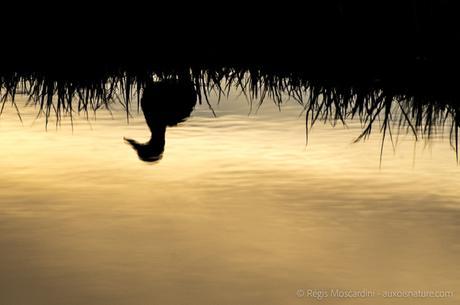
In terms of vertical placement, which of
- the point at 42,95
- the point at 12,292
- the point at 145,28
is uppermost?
the point at 145,28

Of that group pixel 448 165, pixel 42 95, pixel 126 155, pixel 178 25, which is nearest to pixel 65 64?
pixel 42 95

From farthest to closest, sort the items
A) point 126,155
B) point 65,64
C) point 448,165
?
point 126,155 < point 448,165 < point 65,64

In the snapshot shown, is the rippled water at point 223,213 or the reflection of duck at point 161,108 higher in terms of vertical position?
the reflection of duck at point 161,108

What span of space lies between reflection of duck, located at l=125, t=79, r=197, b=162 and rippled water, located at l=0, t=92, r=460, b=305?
0.27 feet

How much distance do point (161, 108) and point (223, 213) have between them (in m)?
0.99

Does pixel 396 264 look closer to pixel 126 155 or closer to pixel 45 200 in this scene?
pixel 45 200

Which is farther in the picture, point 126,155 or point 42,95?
point 126,155

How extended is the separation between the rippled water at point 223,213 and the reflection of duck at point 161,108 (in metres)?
0.08

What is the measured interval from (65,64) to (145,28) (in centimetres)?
46

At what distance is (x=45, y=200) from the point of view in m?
4.52

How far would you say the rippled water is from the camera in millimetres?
3572

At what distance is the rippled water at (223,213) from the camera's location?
3572 mm

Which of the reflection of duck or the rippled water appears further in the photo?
the reflection of duck

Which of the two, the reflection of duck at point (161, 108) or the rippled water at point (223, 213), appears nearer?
the rippled water at point (223, 213)
